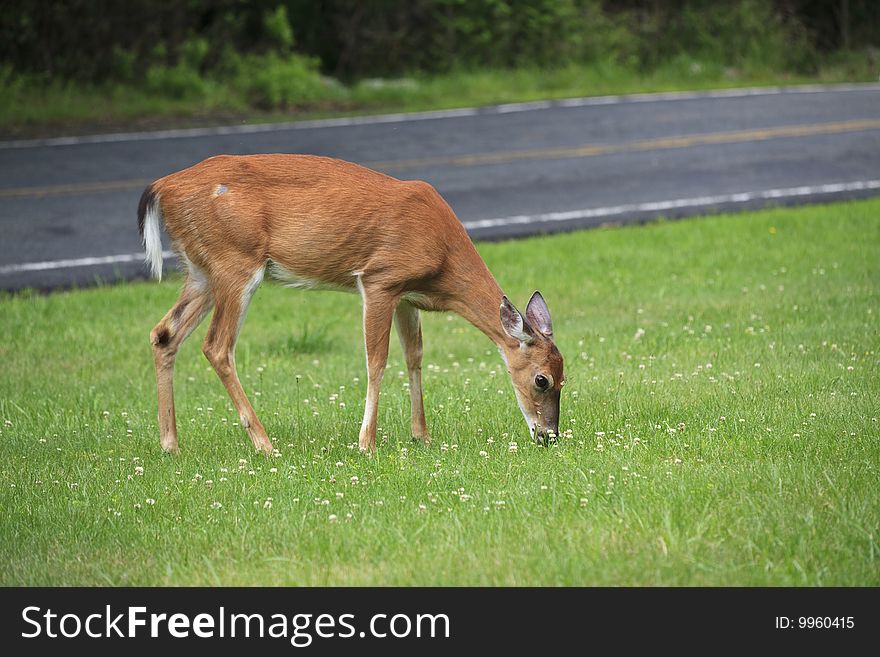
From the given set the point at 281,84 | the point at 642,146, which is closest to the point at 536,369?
the point at 642,146

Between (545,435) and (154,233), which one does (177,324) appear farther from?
(545,435)

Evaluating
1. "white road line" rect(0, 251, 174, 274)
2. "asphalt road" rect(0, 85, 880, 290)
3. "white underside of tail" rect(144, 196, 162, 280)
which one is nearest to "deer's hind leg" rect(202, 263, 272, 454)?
"white underside of tail" rect(144, 196, 162, 280)

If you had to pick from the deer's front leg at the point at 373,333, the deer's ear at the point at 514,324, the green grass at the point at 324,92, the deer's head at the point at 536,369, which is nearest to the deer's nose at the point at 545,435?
the deer's head at the point at 536,369

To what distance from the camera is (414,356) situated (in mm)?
7473

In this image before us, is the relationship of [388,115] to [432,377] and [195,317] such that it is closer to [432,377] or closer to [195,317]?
[432,377]

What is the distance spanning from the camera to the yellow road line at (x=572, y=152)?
1495cm

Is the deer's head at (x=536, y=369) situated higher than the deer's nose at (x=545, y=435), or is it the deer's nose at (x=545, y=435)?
the deer's head at (x=536, y=369)

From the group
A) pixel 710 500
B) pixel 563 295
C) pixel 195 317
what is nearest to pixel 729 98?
pixel 563 295

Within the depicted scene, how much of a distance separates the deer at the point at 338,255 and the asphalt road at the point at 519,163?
16.2 feet

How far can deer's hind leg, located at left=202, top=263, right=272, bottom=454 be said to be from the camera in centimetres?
706

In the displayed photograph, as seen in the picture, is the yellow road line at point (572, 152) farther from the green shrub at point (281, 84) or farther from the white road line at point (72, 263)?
the green shrub at point (281, 84)

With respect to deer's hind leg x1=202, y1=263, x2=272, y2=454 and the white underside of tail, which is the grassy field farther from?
the white underside of tail

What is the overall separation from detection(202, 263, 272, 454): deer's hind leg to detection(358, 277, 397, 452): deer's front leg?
510mm

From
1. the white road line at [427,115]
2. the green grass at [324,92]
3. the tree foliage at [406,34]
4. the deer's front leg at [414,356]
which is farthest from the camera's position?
the tree foliage at [406,34]
